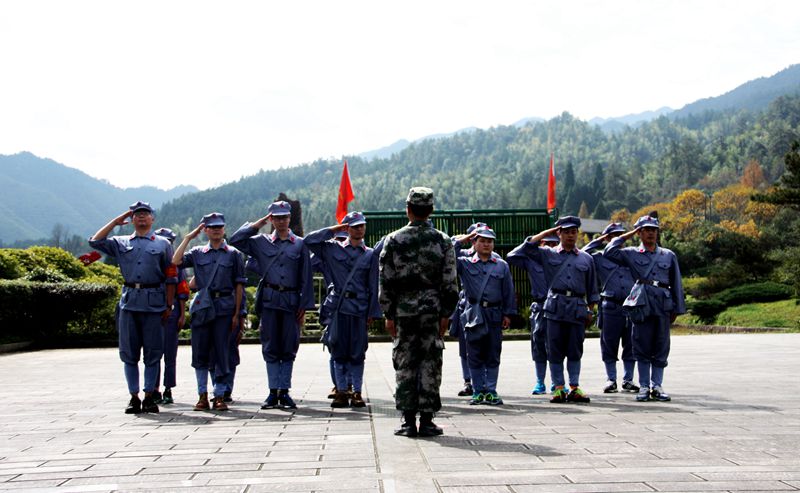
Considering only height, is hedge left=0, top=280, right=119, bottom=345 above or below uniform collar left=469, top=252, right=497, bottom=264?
below

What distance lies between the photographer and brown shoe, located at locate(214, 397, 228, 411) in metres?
8.71

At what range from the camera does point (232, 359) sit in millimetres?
9523

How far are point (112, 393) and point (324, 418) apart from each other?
4.04 meters

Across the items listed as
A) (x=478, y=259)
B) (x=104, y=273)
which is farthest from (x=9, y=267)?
(x=478, y=259)

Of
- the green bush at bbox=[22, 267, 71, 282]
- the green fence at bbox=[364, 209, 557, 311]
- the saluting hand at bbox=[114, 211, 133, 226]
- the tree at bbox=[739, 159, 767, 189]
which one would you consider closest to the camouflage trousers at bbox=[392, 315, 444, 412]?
the saluting hand at bbox=[114, 211, 133, 226]

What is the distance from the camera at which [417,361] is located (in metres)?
7.00

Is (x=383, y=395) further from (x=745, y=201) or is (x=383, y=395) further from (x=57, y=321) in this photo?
(x=745, y=201)

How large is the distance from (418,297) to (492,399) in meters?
2.37

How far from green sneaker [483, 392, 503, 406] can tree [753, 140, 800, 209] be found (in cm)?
3126

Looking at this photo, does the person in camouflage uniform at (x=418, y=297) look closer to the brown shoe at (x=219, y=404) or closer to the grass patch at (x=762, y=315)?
the brown shoe at (x=219, y=404)

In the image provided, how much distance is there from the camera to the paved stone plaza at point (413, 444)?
5086mm

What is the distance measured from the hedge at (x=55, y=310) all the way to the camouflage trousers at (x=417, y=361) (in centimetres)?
1710

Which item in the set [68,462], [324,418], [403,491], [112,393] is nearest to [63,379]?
[112,393]

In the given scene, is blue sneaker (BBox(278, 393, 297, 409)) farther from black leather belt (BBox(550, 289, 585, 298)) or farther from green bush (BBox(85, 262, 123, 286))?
green bush (BBox(85, 262, 123, 286))
